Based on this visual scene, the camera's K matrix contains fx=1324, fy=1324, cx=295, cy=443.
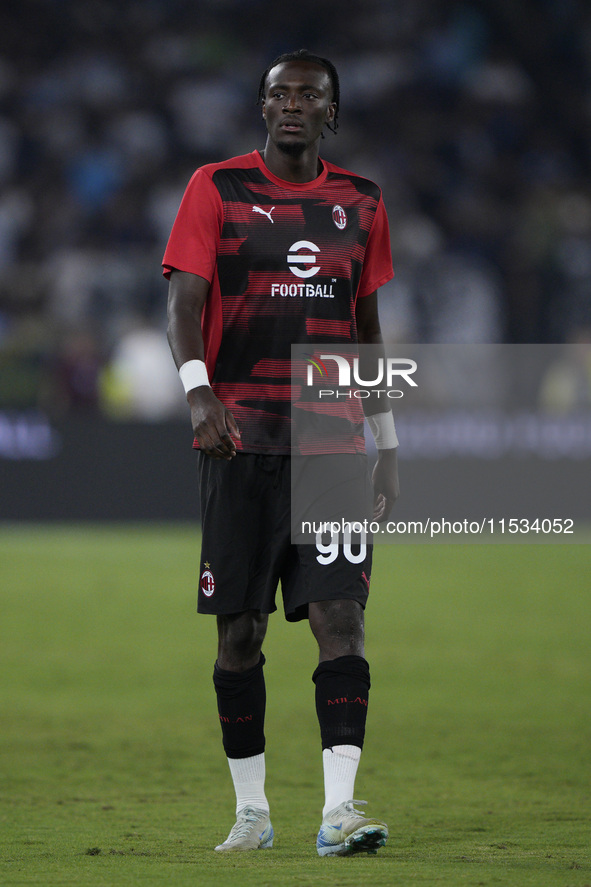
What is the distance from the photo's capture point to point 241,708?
402 cm

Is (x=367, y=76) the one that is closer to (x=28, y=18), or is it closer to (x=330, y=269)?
(x=28, y=18)

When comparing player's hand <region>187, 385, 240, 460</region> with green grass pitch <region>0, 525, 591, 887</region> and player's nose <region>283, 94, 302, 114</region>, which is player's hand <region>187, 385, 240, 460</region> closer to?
player's nose <region>283, 94, 302, 114</region>

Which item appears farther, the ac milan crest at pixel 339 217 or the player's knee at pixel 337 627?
the ac milan crest at pixel 339 217

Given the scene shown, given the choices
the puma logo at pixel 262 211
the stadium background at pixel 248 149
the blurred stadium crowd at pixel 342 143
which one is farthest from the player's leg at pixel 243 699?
the blurred stadium crowd at pixel 342 143

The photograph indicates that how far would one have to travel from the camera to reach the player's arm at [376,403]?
421 centimetres

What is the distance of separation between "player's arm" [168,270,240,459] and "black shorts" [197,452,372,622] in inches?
10.4

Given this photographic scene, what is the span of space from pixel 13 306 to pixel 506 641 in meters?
11.6

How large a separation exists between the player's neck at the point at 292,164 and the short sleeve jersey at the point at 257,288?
0.11 meters

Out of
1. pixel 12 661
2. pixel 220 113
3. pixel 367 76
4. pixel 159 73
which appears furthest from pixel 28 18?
pixel 12 661

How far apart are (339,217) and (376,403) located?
0.65 m

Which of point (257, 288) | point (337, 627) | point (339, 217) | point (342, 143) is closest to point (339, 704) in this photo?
point (337, 627)

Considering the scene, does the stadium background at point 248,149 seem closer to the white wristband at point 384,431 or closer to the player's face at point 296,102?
the white wristband at point 384,431

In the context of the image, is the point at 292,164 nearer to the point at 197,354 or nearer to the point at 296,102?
the point at 296,102

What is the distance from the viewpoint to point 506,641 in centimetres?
865
